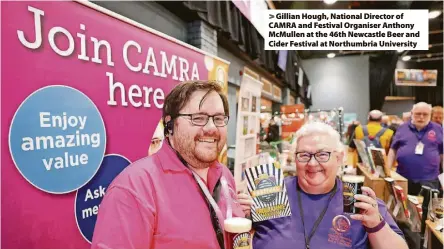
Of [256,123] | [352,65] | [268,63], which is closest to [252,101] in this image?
[256,123]

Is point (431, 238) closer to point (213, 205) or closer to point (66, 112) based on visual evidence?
point (213, 205)

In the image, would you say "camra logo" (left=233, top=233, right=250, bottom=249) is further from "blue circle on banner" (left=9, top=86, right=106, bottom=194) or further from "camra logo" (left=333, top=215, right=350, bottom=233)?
"blue circle on banner" (left=9, top=86, right=106, bottom=194)

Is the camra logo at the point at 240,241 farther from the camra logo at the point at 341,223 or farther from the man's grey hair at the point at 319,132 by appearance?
the man's grey hair at the point at 319,132

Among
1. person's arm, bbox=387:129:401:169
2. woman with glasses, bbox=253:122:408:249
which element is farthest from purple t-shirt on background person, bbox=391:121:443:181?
woman with glasses, bbox=253:122:408:249

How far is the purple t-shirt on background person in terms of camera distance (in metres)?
3.78

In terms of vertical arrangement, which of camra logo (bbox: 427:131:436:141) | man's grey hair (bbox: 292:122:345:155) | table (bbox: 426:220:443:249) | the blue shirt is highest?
man's grey hair (bbox: 292:122:345:155)

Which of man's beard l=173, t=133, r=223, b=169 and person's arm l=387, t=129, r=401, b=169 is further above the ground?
man's beard l=173, t=133, r=223, b=169

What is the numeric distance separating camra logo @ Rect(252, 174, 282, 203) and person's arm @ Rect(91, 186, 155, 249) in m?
0.45

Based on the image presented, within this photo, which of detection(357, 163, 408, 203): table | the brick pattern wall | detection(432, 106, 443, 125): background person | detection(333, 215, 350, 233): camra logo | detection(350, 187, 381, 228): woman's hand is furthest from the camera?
detection(432, 106, 443, 125): background person

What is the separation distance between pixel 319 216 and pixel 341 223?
10 centimetres

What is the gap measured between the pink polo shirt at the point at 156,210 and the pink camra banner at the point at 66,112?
1.50 ft

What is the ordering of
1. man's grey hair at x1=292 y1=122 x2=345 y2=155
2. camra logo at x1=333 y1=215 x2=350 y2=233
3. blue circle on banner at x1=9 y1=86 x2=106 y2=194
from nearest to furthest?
blue circle on banner at x1=9 y1=86 x2=106 y2=194 < camra logo at x1=333 y1=215 x2=350 y2=233 < man's grey hair at x1=292 y1=122 x2=345 y2=155

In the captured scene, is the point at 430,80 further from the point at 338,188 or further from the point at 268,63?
the point at 338,188

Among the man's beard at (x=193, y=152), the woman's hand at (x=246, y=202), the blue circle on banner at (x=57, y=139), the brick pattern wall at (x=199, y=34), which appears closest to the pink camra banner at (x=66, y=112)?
the blue circle on banner at (x=57, y=139)
